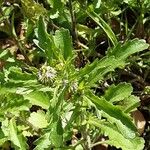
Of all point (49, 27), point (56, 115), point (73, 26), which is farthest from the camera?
point (49, 27)

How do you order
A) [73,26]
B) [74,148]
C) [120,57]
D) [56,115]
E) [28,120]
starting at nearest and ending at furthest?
[56,115]
[120,57]
[74,148]
[28,120]
[73,26]

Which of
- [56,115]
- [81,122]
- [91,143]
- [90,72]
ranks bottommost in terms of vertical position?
[91,143]

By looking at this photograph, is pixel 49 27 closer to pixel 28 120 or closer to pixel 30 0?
pixel 30 0

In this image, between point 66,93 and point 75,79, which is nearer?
point 75,79

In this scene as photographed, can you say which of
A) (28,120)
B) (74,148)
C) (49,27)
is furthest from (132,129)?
(49,27)

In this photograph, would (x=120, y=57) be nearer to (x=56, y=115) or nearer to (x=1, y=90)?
(x=56, y=115)

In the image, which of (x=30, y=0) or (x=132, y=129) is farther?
(x=30, y=0)

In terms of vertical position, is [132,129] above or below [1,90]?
below
